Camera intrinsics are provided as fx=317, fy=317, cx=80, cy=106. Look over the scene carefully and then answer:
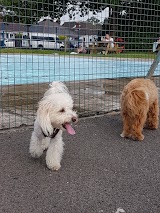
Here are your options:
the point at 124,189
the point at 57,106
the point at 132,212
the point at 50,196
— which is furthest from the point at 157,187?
the point at 57,106

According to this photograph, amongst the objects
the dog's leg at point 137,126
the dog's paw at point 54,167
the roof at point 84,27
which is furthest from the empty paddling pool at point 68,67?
the dog's paw at point 54,167

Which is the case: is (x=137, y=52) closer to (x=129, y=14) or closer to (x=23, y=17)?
(x=129, y=14)

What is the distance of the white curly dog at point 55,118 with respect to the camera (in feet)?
9.02

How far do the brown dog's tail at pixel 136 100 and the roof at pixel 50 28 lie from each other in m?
1.26

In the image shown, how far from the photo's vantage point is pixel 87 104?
556 centimetres

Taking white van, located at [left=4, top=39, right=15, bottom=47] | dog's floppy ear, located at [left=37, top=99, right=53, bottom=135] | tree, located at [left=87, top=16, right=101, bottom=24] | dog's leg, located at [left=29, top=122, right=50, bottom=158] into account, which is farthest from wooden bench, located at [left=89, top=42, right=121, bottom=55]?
dog's floppy ear, located at [left=37, top=99, right=53, bottom=135]

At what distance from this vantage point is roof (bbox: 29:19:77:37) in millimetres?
4043

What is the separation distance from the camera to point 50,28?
418 centimetres

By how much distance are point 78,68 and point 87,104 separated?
3.07 feet

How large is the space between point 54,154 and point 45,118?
42 centimetres

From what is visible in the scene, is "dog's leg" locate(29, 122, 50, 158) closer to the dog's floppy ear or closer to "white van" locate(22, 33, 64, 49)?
the dog's floppy ear

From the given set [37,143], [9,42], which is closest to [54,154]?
[37,143]

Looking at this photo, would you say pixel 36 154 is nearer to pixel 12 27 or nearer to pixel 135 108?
pixel 135 108

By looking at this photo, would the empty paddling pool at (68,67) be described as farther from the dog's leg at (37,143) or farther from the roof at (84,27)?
the dog's leg at (37,143)
